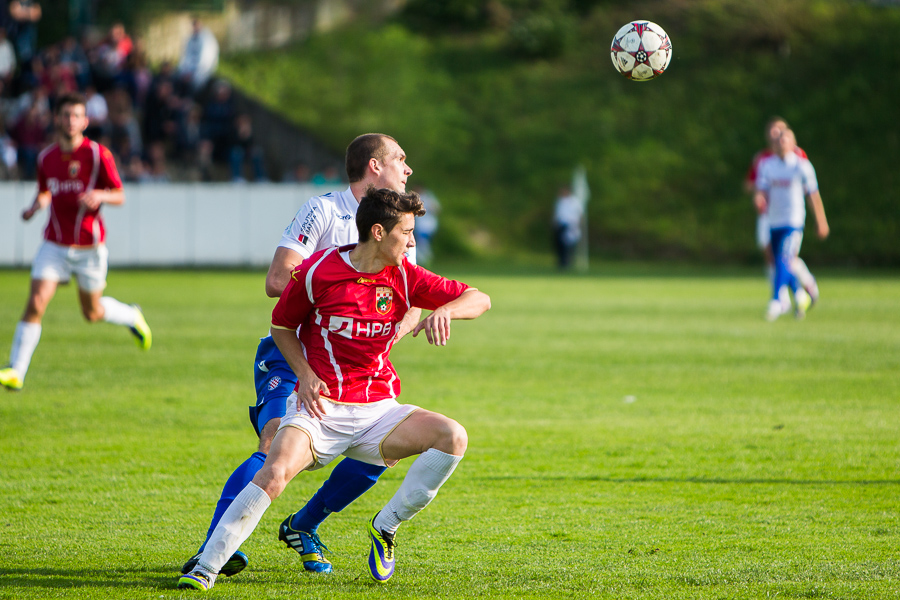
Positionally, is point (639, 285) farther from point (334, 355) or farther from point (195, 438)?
point (334, 355)

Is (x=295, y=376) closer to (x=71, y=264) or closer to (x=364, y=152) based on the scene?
(x=364, y=152)

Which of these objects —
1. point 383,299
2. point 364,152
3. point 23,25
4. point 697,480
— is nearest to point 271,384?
point 383,299

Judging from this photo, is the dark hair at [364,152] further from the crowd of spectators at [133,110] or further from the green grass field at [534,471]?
the crowd of spectators at [133,110]

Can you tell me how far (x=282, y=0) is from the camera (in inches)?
1809

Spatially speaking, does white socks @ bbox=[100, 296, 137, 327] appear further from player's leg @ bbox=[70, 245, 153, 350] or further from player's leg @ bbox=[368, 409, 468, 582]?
player's leg @ bbox=[368, 409, 468, 582]

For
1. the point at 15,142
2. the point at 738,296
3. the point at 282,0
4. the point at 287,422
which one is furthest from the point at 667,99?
the point at 287,422

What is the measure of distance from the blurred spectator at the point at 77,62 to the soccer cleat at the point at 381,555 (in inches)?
1042

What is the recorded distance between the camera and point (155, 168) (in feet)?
92.9

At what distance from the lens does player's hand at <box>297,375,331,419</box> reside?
13.8ft

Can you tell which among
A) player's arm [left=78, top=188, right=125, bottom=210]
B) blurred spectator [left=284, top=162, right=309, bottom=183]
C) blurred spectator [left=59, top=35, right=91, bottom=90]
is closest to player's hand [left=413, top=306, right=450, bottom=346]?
player's arm [left=78, top=188, right=125, bottom=210]

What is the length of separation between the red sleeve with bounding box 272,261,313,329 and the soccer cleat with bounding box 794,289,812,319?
1261 centimetres

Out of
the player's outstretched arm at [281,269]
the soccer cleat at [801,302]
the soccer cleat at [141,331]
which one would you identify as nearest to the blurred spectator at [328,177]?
the soccer cleat at [801,302]

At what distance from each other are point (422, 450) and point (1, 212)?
1007 inches

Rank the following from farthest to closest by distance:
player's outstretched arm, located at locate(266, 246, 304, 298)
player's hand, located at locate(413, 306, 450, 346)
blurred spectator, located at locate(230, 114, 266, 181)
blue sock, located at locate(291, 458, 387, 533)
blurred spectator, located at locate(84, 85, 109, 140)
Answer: blurred spectator, located at locate(230, 114, 266, 181), blurred spectator, located at locate(84, 85, 109, 140), player's outstretched arm, located at locate(266, 246, 304, 298), blue sock, located at locate(291, 458, 387, 533), player's hand, located at locate(413, 306, 450, 346)
